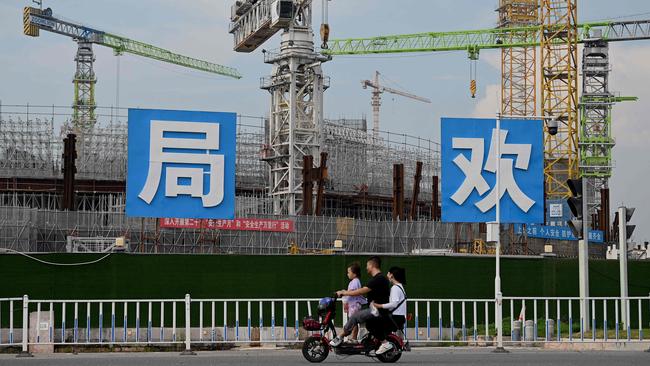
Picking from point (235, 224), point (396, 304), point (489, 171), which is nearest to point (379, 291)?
point (396, 304)

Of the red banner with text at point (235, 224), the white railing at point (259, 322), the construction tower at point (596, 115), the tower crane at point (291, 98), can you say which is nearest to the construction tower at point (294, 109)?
the tower crane at point (291, 98)

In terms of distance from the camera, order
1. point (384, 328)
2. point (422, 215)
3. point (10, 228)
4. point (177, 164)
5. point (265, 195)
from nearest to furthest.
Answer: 1. point (384, 328)
2. point (177, 164)
3. point (10, 228)
4. point (265, 195)
5. point (422, 215)

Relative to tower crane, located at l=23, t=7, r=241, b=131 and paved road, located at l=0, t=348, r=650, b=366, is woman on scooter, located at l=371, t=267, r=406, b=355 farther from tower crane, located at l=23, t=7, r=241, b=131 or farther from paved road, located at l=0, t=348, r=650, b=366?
tower crane, located at l=23, t=7, r=241, b=131

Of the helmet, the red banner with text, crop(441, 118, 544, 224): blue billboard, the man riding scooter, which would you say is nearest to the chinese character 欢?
crop(441, 118, 544, 224): blue billboard

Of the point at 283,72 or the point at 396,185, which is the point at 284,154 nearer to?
the point at 283,72

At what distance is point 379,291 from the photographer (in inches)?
599

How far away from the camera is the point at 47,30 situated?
10638 cm

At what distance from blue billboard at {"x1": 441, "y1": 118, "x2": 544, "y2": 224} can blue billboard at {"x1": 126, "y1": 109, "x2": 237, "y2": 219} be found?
4701 millimetres

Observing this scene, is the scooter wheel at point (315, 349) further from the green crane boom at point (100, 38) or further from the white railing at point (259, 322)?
the green crane boom at point (100, 38)

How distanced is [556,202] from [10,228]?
125ft

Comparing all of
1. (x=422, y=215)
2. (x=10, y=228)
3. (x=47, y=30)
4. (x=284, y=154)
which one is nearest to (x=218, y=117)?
(x=10, y=228)

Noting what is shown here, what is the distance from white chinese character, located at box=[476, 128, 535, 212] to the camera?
21.4m

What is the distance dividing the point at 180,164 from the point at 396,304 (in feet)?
23.8

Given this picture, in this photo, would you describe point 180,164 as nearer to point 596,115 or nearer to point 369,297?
point 369,297
